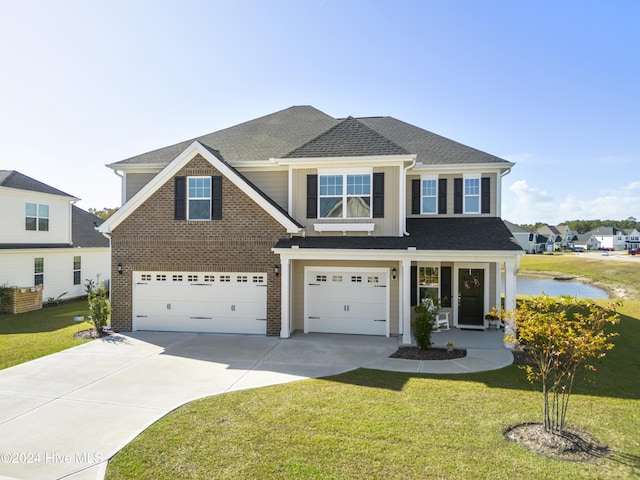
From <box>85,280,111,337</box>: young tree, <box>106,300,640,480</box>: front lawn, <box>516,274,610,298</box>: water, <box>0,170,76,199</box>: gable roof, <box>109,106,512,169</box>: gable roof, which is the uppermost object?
<box>109,106,512,169</box>: gable roof

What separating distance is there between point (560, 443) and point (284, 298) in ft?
27.6

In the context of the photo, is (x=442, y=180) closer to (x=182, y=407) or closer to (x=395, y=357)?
(x=395, y=357)

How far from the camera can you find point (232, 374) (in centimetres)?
897

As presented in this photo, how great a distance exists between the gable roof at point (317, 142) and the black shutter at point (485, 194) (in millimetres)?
774

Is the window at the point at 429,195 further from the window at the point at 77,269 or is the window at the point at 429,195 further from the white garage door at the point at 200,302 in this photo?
the window at the point at 77,269

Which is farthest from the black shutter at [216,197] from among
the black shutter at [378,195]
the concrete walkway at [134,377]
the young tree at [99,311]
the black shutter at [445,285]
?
the black shutter at [445,285]

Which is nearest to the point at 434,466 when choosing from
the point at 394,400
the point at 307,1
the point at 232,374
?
the point at 394,400

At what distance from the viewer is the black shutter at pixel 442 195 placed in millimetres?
14633

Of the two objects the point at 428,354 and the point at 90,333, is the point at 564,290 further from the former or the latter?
the point at 90,333

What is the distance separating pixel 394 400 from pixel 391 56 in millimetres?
11144

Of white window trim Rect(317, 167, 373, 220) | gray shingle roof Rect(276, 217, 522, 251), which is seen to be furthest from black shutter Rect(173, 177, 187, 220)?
white window trim Rect(317, 167, 373, 220)

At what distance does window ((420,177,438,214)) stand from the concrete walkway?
4.63 meters

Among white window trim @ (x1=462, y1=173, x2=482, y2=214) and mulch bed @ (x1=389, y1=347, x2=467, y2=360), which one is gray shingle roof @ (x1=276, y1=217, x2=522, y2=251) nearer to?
white window trim @ (x1=462, y1=173, x2=482, y2=214)

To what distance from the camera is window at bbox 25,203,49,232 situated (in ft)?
63.8
